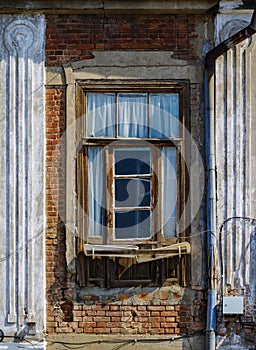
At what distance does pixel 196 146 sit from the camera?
8453mm

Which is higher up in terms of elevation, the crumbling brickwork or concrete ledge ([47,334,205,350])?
the crumbling brickwork

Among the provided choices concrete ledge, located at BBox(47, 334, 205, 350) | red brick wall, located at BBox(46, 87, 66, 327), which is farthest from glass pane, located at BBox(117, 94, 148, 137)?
A: concrete ledge, located at BBox(47, 334, 205, 350)

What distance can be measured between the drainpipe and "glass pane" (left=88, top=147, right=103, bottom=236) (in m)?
1.11

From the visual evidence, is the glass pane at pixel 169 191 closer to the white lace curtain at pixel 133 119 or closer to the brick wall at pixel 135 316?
the white lace curtain at pixel 133 119

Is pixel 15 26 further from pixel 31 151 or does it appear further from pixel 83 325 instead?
pixel 83 325

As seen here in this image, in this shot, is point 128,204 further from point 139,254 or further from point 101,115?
point 101,115

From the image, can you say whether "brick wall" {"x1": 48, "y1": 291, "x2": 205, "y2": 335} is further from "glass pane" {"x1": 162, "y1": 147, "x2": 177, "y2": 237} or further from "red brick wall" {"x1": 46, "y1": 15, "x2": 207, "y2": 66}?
"red brick wall" {"x1": 46, "y1": 15, "x2": 207, "y2": 66}

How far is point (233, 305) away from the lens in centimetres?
824

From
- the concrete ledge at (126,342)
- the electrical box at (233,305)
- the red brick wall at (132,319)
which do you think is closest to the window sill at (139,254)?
the red brick wall at (132,319)

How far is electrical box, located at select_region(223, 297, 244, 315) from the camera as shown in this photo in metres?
8.24

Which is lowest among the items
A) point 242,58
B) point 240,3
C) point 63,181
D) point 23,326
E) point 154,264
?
point 23,326

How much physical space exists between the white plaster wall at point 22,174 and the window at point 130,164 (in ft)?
1.48

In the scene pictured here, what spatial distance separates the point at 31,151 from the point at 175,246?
5.78 feet

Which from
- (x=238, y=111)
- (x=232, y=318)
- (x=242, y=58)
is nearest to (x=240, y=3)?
(x=242, y=58)
